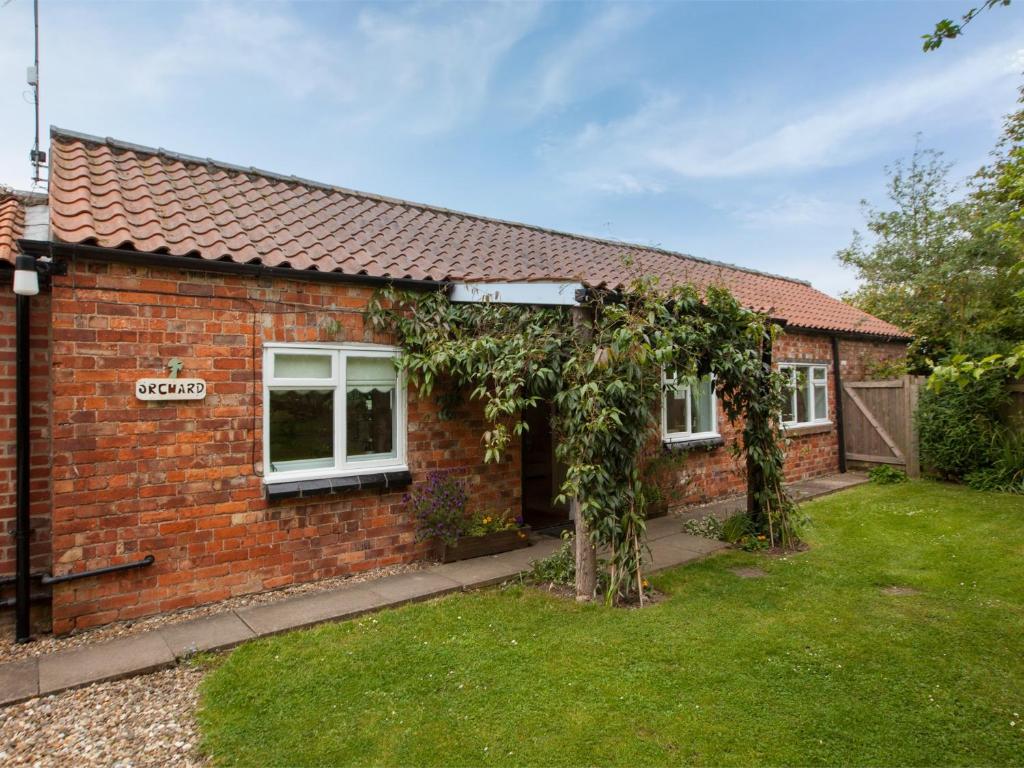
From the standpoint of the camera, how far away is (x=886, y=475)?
10.7 m

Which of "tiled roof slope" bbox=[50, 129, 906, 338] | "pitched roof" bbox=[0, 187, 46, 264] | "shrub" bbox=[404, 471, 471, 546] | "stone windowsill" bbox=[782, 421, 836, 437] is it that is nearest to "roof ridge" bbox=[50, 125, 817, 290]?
"tiled roof slope" bbox=[50, 129, 906, 338]

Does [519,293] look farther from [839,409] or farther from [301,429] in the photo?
[839,409]

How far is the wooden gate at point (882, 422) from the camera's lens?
10938 mm

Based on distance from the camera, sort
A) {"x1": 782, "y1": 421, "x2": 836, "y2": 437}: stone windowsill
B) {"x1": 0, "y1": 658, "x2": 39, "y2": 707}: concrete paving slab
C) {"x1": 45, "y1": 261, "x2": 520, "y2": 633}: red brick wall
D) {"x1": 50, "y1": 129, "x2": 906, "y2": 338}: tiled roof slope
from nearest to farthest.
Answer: {"x1": 0, "y1": 658, "x2": 39, "y2": 707}: concrete paving slab
{"x1": 45, "y1": 261, "x2": 520, "y2": 633}: red brick wall
{"x1": 50, "y1": 129, "x2": 906, "y2": 338}: tiled roof slope
{"x1": 782, "y1": 421, "x2": 836, "y2": 437}: stone windowsill

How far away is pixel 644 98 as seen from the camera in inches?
473

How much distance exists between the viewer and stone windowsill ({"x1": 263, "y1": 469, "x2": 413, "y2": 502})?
16.3 feet

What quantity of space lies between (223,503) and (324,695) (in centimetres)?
212

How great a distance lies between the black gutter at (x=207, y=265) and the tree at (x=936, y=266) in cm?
1012

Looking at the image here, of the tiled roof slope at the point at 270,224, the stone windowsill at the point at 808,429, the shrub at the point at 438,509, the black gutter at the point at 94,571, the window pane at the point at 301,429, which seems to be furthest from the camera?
the stone windowsill at the point at 808,429

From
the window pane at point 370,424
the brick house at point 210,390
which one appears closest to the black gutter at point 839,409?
the brick house at point 210,390

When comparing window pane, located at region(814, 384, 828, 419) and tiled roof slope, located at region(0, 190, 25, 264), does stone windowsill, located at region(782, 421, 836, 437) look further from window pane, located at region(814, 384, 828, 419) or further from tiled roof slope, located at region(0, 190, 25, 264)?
tiled roof slope, located at region(0, 190, 25, 264)

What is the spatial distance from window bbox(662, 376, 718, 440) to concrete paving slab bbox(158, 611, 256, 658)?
611 cm

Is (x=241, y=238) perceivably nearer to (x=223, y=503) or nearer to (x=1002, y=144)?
(x=223, y=503)

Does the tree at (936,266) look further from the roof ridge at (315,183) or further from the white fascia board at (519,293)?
the white fascia board at (519,293)
